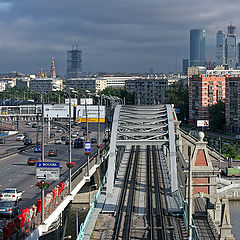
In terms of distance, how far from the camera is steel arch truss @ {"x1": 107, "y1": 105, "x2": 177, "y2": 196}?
47956 millimetres

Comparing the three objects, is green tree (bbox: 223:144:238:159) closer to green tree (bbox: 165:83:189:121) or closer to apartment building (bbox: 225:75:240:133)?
apartment building (bbox: 225:75:240:133)

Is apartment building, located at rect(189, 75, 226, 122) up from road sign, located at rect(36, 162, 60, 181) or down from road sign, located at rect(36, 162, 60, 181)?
up

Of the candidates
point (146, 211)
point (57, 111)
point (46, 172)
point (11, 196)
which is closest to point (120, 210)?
point (146, 211)

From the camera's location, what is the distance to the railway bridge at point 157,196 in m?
34.1

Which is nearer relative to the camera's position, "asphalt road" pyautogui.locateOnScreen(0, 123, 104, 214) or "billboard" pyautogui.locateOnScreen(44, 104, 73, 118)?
"asphalt road" pyautogui.locateOnScreen(0, 123, 104, 214)

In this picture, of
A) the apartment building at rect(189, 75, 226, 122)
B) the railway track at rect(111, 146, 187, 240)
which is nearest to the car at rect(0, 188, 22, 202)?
the railway track at rect(111, 146, 187, 240)

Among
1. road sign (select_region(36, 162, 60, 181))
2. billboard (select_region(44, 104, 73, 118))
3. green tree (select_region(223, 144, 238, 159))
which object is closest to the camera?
road sign (select_region(36, 162, 60, 181))

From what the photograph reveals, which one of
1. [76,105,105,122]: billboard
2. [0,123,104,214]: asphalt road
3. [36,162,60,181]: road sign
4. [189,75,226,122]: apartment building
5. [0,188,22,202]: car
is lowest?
[0,123,104,214]: asphalt road

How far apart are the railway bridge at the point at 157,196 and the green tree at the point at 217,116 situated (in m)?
71.0

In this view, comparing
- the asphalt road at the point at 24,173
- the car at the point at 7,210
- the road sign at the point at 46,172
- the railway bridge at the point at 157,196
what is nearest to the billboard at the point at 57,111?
the asphalt road at the point at 24,173

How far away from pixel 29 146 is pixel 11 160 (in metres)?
18.9

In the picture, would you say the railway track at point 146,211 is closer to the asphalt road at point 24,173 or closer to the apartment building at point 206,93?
the asphalt road at point 24,173

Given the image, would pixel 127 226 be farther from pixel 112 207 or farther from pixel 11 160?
pixel 11 160

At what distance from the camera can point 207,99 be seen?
15812cm
